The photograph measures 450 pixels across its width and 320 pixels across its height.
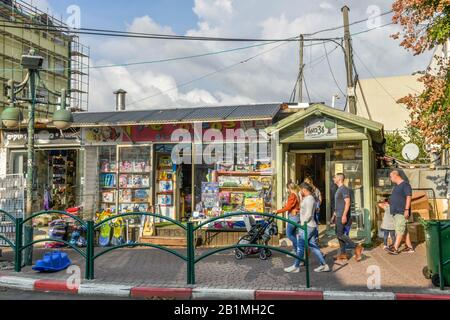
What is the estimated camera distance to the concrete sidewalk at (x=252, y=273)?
7258 mm

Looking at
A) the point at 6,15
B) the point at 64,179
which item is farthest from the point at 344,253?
the point at 6,15

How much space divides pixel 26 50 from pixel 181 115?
25976 mm

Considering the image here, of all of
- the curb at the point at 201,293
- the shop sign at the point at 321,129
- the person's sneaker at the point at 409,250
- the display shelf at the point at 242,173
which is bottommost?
the curb at the point at 201,293

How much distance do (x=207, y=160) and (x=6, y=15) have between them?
2574 centimetres

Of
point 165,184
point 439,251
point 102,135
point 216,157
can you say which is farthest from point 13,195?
point 439,251

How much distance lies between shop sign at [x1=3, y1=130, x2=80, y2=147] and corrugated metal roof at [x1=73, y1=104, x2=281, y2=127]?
71cm

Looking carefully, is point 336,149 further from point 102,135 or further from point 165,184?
point 102,135

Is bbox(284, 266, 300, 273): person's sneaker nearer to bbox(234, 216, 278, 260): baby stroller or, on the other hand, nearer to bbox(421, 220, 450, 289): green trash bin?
bbox(234, 216, 278, 260): baby stroller

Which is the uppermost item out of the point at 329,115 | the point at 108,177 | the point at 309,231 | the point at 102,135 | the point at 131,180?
the point at 329,115

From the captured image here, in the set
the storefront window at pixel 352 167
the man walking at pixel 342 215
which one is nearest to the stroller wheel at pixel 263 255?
the man walking at pixel 342 215

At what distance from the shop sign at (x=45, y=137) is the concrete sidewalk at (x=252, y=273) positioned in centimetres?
585

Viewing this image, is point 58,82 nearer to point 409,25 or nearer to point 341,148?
point 341,148

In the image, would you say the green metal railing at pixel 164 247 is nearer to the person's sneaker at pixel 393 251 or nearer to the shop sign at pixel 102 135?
the person's sneaker at pixel 393 251

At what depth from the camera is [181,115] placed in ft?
44.2
